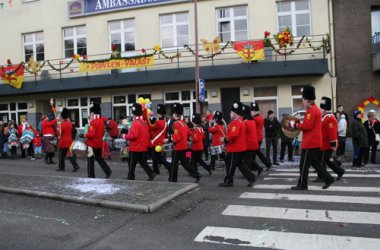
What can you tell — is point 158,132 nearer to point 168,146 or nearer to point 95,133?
point 168,146

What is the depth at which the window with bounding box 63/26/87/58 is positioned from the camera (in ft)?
73.1

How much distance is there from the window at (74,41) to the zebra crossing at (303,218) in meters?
16.3

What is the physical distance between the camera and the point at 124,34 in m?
21.4

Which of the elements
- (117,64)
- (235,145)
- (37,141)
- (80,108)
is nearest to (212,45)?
(117,64)

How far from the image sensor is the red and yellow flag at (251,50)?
17703 millimetres

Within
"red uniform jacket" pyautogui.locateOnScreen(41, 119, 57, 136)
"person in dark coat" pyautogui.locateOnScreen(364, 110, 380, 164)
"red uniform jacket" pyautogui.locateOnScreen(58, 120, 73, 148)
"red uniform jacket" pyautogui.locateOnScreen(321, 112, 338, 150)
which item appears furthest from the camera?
"red uniform jacket" pyautogui.locateOnScreen(41, 119, 57, 136)

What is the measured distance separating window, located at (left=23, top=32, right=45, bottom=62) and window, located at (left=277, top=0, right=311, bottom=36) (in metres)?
13.5

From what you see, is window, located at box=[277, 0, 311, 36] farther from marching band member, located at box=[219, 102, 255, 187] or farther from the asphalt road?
the asphalt road

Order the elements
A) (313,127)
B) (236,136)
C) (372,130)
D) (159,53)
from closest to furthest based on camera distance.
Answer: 1. (313,127)
2. (236,136)
3. (372,130)
4. (159,53)

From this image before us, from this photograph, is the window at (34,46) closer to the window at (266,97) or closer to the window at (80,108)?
the window at (80,108)

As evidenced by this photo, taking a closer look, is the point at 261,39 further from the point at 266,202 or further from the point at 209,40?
the point at 266,202

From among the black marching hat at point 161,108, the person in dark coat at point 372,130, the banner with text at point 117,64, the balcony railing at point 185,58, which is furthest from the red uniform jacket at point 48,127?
the person in dark coat at point 372,130

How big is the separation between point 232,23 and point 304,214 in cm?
1457

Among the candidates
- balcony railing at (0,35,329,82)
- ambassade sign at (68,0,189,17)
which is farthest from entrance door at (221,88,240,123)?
ambassade sign at (68,0,189,17)
